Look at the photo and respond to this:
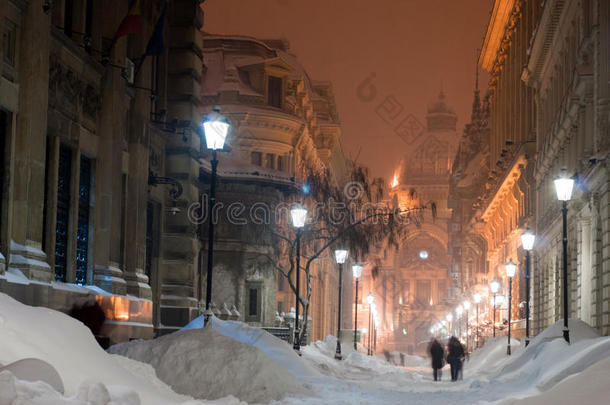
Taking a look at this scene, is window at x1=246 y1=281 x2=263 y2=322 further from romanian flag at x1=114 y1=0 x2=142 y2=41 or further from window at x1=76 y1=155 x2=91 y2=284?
romanian flag at x1=114 y1=0 x2=142 y2=41

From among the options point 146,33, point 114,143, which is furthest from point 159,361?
point 146,33

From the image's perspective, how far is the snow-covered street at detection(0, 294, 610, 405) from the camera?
11.0 meters

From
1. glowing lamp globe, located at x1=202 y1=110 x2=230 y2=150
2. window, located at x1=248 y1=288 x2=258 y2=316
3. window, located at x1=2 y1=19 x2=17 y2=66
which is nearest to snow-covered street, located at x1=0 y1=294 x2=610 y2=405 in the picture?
glowing lamp globe, located at x1=202 y1=110 x2=230 y2=150

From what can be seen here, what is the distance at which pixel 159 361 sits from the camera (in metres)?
18.2

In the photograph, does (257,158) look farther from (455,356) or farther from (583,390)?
(583,390)

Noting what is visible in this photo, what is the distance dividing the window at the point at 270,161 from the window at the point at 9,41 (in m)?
39.8

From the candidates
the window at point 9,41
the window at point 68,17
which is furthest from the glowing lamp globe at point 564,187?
the window at point 9,41

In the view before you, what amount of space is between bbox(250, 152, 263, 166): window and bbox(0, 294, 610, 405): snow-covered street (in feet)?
86.5

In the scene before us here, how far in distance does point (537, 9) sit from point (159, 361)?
43.4 m

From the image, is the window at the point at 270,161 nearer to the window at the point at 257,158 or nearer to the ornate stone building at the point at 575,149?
the window at the point at 257,158

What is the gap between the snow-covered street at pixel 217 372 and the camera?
434 inches

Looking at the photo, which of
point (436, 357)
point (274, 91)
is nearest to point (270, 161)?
point (274, 91)

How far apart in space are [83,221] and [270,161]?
35.3 meters

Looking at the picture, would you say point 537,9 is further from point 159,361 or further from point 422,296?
point 422,296
